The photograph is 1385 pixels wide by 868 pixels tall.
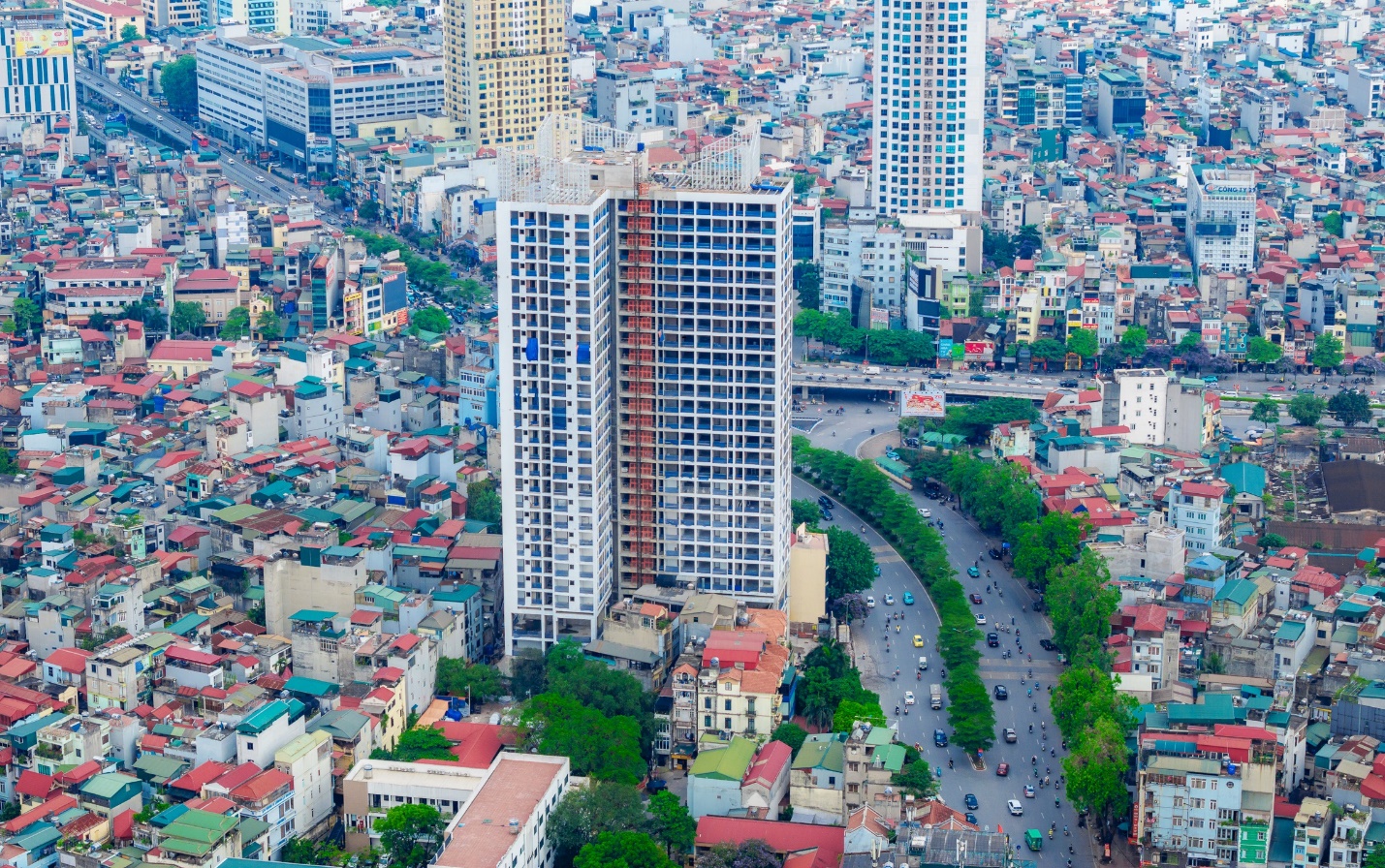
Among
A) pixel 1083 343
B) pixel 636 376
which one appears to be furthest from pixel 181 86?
pixel 636 376

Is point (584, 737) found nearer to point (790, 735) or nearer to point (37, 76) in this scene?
point (790, 735)

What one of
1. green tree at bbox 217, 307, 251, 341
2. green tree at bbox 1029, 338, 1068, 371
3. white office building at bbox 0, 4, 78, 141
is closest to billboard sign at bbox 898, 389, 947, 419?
A: green tree at bbox 1029, 338, 1068, 371

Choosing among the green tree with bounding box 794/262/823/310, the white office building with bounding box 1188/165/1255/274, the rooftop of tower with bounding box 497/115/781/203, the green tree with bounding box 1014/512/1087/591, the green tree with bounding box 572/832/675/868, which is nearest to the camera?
the green tree with bounding box 572/832/675/868

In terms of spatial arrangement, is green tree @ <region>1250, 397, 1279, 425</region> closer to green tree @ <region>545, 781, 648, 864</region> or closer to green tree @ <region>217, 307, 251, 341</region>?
green tree @ <region>217, 307, 251, 341</region>

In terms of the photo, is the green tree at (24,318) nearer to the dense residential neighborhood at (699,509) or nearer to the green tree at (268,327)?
the dense residential neighborhood at (699,509)

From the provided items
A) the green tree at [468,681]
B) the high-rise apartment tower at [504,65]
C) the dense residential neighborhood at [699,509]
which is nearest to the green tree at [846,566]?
the dense residential neighborhood at [699,509]
